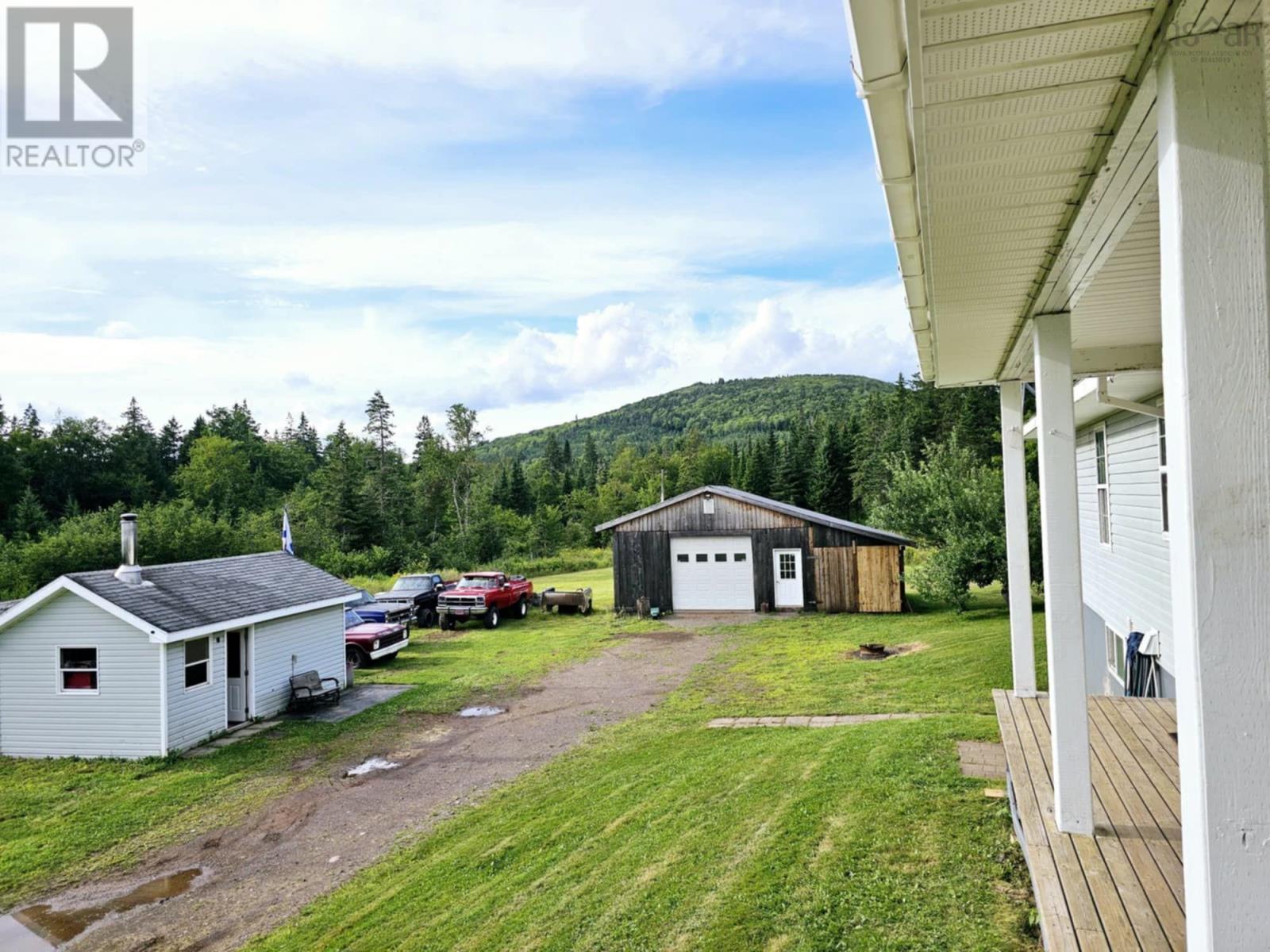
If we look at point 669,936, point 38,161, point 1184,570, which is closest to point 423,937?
point 669,936

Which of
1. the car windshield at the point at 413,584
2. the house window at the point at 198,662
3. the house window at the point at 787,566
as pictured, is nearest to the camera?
the house window at the point at 198,662

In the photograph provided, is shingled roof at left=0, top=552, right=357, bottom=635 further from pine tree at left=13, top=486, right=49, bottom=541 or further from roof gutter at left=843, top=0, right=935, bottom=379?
pine tree at left=13, top=486, right=49, bottom=541

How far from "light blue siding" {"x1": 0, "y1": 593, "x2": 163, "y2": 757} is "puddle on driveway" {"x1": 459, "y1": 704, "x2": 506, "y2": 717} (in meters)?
4.29

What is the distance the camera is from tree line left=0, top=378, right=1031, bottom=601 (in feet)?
108

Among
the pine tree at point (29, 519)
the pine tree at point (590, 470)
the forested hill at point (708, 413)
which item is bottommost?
the pine tree at point (29, 519)

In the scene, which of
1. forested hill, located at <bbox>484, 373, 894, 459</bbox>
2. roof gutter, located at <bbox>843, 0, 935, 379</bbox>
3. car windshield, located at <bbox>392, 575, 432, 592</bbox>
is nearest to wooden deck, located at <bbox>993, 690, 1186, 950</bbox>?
roof gutter, located at <bbox>843, 0, 935, 379</bbox>

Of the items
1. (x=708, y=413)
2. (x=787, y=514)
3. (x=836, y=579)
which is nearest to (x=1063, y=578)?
(x=836, y=579)

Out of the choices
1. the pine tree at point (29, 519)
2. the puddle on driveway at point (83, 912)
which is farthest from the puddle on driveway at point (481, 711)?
the pine tree at point (29, 519)

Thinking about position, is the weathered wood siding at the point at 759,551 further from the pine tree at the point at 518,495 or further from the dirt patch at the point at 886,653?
the pine tree at the point at 518,495

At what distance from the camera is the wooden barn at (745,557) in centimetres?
2155

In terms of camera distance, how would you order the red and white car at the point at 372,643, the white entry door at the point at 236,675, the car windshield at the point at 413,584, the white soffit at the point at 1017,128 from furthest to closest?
the car windshield at the point at 413,584, the red and white car at the point at 372,643, the white entry door at the point at 236,675, the white soffit at the point at 1017,128

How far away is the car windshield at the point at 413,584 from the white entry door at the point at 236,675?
994 centimetres

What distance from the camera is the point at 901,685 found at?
11797 mm

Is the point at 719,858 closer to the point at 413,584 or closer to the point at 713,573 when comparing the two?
the point at 713,573
